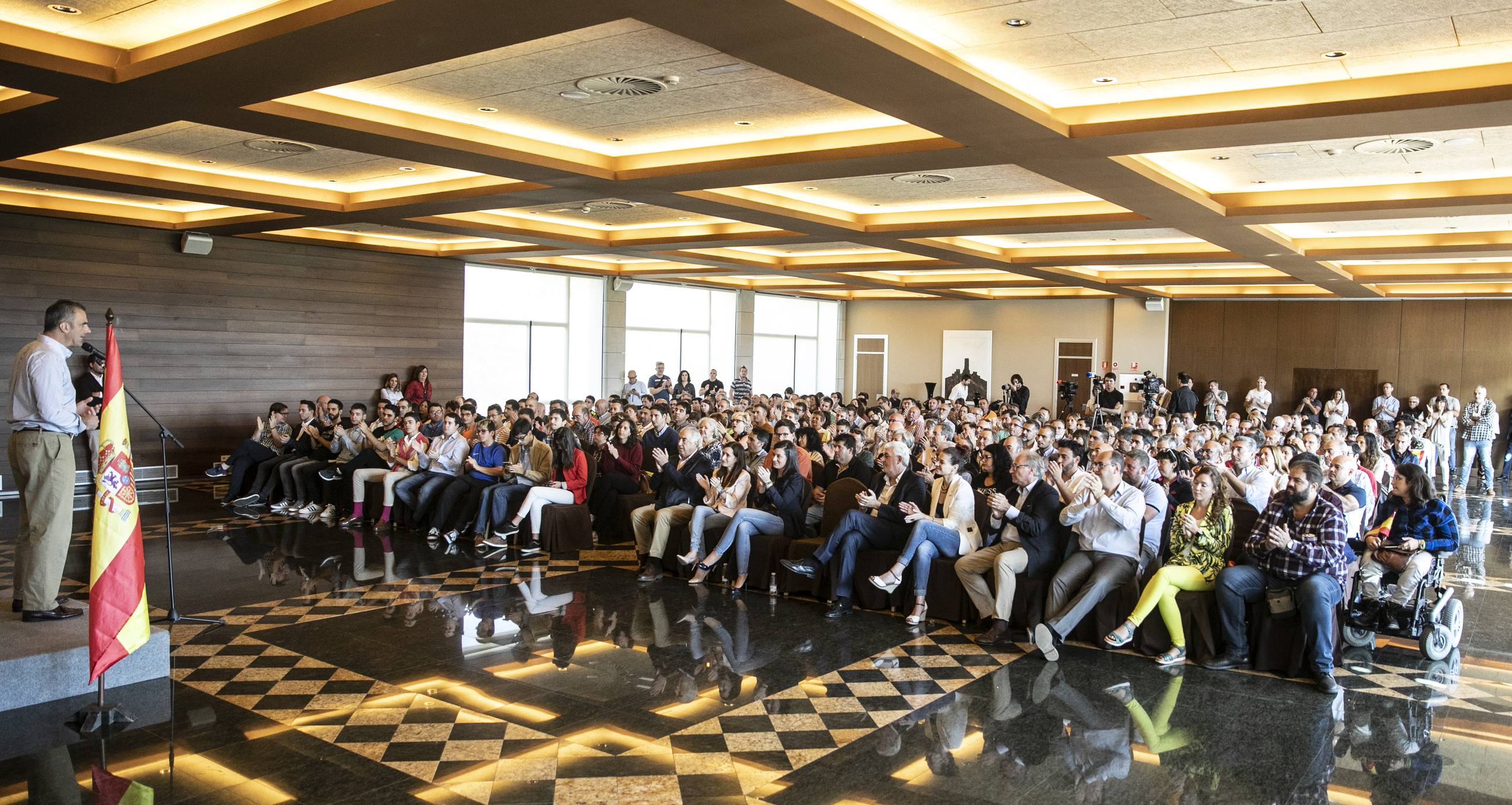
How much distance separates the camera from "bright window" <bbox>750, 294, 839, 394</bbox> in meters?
22.8

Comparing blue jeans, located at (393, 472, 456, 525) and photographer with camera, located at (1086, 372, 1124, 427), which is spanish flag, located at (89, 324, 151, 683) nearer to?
blue jeans, located at (393, 472, 456, 525)

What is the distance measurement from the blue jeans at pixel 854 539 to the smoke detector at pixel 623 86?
9.81 feet

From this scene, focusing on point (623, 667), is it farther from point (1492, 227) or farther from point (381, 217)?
point (1492, 227)

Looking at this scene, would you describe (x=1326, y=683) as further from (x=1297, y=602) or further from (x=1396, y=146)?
(x=1396, y=146)

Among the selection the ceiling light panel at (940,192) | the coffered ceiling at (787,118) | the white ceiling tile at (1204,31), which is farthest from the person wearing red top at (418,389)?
the white ceiling tile at (1204,31)

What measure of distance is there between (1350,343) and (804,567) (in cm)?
1732

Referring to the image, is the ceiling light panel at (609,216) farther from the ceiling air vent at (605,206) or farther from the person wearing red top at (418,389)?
the person wearing red top at (418,389)

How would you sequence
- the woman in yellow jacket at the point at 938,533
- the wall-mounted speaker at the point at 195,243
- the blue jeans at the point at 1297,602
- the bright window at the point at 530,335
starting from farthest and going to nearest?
the bright window at the point at 530,335, the wall-mounted speaker at the point at 195,243, the woman in yellow jacket at the point at 938,533, the blue jeans at the point at 1297,602

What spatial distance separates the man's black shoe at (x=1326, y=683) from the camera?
5.01 metres

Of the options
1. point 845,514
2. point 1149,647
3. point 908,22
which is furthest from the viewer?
point 845,514

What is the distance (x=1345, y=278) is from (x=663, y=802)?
48.5 feet

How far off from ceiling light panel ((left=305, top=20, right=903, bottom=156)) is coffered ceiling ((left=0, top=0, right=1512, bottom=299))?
28 millimetres

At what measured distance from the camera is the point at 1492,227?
10.8 m

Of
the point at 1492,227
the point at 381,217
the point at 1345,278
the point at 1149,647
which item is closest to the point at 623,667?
the point at 1149,647
